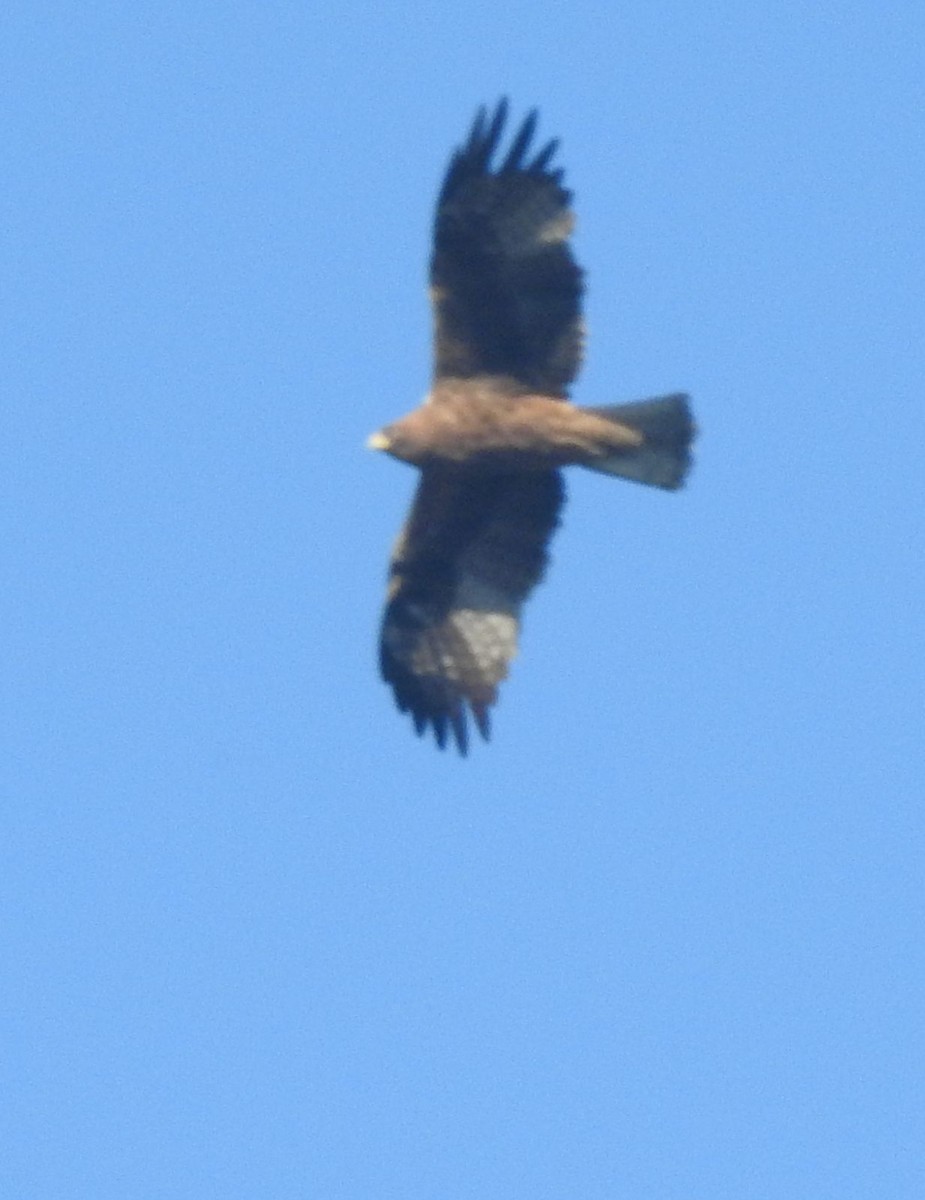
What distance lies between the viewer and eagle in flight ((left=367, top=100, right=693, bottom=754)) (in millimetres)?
26516

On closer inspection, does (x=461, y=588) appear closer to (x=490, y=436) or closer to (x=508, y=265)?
(x=490, y=436)

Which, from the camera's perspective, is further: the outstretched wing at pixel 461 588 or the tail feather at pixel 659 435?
the outstretched wing at pixel 461 588

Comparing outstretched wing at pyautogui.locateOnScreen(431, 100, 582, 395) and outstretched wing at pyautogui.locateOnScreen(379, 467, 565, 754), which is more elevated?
outstretched wing at pyautogui.locateOnScreen(431, 100, 582, 395)

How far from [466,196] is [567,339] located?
823 mm

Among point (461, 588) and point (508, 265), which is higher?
point (508, 265)

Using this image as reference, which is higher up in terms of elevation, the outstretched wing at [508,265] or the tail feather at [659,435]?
the outstretched wing at [508,265]

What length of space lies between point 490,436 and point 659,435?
31.2 inches

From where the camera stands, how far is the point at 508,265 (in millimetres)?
26547

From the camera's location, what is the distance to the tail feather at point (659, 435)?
87.5ft

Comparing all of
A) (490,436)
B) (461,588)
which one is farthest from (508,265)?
(461,588)

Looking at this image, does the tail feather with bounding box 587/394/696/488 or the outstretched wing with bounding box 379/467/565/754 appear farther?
the outstretched wing with bounding box 379/467/565/754

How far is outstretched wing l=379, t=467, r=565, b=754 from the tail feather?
0.69 meters

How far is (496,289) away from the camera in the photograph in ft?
87.3

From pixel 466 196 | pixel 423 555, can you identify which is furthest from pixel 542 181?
pixel 423 555
